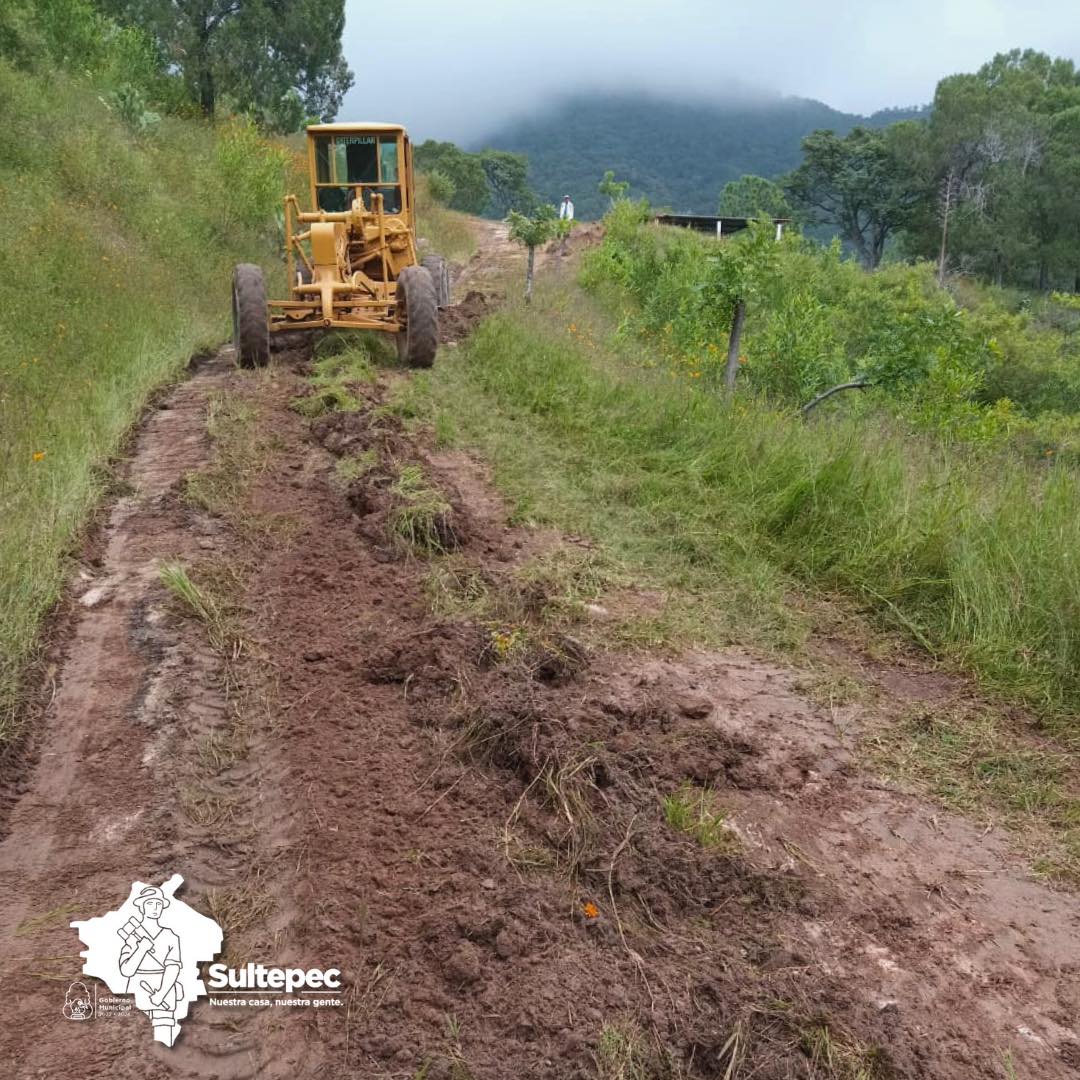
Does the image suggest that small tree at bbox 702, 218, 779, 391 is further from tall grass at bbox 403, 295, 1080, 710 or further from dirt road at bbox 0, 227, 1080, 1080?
dirt road at bbox 0, 227, 1080, 1080

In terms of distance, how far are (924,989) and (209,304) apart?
11.5 metres

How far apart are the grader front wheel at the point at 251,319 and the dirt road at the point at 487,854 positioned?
4.58 meters

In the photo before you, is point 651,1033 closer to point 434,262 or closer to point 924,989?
point 924,989

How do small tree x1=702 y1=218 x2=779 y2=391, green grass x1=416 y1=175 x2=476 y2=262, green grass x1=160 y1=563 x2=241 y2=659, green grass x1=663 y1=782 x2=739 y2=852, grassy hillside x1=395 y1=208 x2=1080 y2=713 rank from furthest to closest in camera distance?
green grass x1=416 y1=175 x2=476 y2=262, small tree x1=702 y1=218 x2=779 y2=391, grassy hillside x1=395 y1=208 x2=1080 y2=713, green grass x1=160 y1=563 x2=241 y2=659, green grass x1=663 y1=782 x2=739 y2=852

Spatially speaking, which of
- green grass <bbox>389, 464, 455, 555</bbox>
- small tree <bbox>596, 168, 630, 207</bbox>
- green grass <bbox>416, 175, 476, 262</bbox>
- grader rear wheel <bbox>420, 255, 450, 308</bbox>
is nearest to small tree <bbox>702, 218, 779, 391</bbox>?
green grass <bbox>389, 464, 455, 555</bbox>

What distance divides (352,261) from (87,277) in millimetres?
2784

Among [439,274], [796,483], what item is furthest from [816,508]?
[439,274]

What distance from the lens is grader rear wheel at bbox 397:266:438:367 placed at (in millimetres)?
8859

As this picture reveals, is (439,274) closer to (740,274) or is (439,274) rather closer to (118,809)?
(740,274)

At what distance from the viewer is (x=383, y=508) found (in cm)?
530

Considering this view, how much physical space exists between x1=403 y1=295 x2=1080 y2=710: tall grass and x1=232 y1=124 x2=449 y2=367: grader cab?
125 centimetres

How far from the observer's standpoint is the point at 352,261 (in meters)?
10.3

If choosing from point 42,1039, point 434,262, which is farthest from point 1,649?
point 434,262

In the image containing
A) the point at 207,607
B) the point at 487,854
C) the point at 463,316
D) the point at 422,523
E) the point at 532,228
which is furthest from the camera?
the point at 532,228
